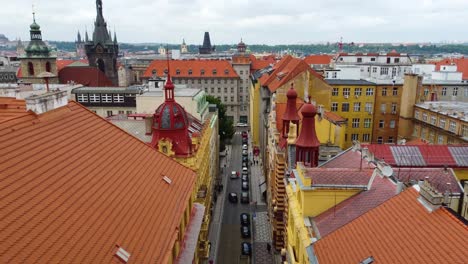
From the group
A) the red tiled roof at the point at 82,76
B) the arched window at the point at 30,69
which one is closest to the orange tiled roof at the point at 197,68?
the red tiled roof at the point at 82,76

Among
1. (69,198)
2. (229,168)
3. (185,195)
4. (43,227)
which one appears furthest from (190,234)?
(229,168)

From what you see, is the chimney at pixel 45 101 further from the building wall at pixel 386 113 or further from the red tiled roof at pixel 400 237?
the building wall at pixel 386 113

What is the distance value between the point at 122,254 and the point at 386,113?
61.7 m

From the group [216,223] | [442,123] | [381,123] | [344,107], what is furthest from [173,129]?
[381,123]

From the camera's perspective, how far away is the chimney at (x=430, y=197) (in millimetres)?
18500

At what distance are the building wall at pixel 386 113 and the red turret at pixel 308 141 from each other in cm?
3810

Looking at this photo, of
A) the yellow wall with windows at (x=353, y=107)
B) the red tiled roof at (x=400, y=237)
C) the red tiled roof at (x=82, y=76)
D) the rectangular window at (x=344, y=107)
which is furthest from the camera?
the red tiled roof at (x=82, y=76)

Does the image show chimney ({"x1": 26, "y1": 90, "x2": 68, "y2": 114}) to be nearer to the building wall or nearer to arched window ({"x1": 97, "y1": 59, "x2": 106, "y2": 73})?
the building wall

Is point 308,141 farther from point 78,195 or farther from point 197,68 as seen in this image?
point 197,68

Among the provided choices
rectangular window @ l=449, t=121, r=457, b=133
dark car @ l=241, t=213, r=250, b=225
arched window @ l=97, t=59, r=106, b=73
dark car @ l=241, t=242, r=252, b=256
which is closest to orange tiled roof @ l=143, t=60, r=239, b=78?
arched window @ l=97, t=59, r=106, b=73

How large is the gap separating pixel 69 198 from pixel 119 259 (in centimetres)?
348

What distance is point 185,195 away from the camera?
25672 mm

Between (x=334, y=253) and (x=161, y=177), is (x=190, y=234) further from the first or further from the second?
(x=334, y=253)

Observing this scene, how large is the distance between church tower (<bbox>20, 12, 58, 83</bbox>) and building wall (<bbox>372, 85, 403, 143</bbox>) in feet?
226
